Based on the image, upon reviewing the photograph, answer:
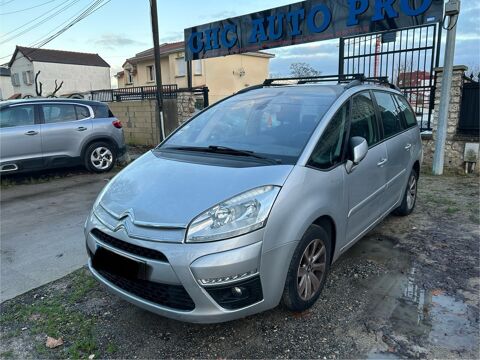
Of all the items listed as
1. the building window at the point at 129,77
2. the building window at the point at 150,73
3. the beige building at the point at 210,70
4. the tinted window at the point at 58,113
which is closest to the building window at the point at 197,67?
the beige building at the point at 210,70

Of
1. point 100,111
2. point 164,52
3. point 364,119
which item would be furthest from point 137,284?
point 164,52

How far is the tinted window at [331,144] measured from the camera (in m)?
2.76

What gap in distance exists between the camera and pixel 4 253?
410cm

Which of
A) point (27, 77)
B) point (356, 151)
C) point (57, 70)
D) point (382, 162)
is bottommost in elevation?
point (382, 162)

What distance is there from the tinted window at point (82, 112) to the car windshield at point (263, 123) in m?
5.09

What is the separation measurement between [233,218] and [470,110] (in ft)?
23.0

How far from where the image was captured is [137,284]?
2.37 meters

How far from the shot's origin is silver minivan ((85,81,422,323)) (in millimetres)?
2215

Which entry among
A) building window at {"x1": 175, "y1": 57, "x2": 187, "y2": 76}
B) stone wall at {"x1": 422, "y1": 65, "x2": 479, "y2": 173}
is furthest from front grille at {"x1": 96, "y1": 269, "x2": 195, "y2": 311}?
building window at {"x1": 175, "y1": 57, "x2": 187, "y2": 76}

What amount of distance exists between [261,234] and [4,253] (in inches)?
130

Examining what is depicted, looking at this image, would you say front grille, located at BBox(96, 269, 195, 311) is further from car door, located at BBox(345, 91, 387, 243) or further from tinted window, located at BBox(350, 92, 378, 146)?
tinted window, located at BBox(350, 92, 378, 146)

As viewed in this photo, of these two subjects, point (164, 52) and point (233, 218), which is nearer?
point (233, 218)

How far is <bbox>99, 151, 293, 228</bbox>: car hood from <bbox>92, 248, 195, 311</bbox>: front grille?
0.91 ft

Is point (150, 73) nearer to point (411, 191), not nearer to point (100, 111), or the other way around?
point (100, 111)
